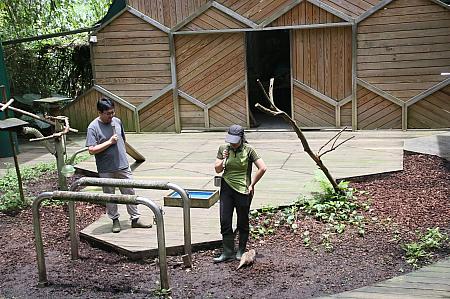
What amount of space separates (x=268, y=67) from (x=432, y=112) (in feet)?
19.6

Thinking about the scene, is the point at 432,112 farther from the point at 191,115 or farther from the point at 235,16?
the point at 191,115

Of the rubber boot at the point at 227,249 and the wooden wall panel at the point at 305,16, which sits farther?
the wooden wall panel at the point at 305,16

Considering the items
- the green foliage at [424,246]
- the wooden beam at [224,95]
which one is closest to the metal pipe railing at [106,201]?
the green foliage at [424,246]

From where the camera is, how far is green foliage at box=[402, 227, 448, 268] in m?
4.99

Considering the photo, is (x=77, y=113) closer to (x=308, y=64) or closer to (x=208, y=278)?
(x=308, y=64)

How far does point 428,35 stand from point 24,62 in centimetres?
889

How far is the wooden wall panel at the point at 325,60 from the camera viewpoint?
10.9 m

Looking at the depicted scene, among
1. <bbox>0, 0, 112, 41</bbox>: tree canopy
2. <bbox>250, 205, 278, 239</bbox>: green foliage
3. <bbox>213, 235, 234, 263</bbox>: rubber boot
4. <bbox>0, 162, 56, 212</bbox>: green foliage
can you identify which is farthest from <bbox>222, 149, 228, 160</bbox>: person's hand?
<bbox>0, 0, 112, 41</bbox>: tree canopy

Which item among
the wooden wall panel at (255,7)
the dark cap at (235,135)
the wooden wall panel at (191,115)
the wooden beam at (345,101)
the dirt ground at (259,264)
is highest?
the wooden wall panel at (255,7)

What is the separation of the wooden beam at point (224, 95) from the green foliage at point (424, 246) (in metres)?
6.73

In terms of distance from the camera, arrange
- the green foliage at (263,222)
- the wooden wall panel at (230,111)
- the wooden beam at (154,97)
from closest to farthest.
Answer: the green foliage at (263,222) < the wooden wall panel at (230,111) < the wooden beam at (154,97)

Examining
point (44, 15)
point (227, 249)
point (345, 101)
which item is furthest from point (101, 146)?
point (44, 15)

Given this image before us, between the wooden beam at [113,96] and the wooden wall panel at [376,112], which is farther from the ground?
the wooden beam at [113,96]

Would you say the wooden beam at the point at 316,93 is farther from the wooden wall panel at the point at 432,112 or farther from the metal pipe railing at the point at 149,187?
the metal pipe railing at the point at 149,187
